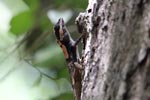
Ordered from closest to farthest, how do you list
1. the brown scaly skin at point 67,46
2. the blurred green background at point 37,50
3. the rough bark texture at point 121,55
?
the rough bark texture at point 121,55 → the brown scaly skin at point 67,46 → the blurred green background at point 37,50

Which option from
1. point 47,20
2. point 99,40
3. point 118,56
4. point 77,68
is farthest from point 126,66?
point 47,20

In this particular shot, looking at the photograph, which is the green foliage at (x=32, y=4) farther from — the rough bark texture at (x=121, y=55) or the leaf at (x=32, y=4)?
the rough bark texture at (x=121, y=55)

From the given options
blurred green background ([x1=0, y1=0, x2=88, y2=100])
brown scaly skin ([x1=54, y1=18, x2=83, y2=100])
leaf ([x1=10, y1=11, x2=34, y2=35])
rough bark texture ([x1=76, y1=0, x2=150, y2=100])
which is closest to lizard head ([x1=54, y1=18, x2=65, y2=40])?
brown scaly skin ([x1=54, y1=18, x2=83, y2=100])

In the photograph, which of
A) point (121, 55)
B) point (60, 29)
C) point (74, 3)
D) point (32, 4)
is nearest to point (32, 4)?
point (32, 4)

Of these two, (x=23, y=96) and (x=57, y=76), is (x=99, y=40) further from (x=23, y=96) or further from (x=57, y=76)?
(x=23, y=96)

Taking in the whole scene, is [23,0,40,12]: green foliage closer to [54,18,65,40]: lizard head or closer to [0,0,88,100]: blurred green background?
[0,0,88,100]: blurred green background

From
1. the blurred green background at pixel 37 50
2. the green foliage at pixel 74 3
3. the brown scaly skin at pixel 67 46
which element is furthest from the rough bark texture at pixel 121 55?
the green foliage at pixel 74 3

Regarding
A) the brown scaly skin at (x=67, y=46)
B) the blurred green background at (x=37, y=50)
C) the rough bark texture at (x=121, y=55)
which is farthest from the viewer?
the blurred green background at (x=37, y=50)
